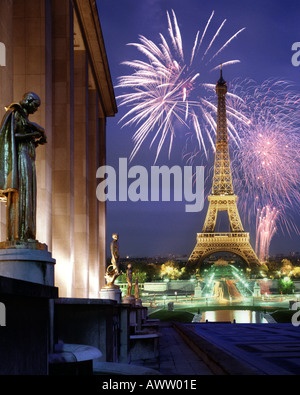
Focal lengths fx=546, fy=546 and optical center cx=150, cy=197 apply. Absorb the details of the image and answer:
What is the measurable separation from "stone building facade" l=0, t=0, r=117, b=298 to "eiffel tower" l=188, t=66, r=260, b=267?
68.7m

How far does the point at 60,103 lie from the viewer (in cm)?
2178

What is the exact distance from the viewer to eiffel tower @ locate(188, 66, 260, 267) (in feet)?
331

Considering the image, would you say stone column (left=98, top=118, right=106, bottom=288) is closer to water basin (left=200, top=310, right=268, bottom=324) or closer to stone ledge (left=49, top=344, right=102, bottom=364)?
water basin (left=200, top=310, right=268, bottom=324)

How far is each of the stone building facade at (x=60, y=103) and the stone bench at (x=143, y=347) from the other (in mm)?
4158

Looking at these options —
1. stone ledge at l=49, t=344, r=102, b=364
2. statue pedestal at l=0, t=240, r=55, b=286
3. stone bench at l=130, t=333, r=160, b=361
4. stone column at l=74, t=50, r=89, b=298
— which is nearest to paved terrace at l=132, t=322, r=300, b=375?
stone bench at l=130, t=333, r=160, b=361

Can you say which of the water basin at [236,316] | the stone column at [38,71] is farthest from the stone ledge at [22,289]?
the water basin at [236,316]

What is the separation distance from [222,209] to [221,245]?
23.6ft

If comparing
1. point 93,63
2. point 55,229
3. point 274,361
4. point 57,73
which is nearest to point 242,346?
point 274,361

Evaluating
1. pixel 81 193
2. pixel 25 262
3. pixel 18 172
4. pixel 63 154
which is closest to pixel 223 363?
pixel 25 262

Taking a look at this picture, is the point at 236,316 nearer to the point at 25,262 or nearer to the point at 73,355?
the point at 25,262

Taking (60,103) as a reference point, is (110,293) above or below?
below
